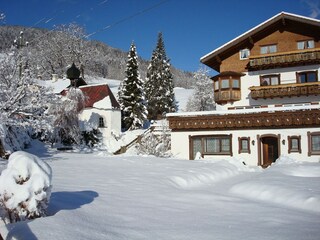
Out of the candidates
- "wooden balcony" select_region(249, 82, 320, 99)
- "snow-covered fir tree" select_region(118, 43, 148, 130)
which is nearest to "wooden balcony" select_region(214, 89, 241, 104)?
"wooden balcony" select_region(249, 82, 320, 99)

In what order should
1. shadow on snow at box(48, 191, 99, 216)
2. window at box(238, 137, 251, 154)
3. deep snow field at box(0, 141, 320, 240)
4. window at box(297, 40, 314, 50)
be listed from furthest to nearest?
1. window at box(297, 40, 314, 50)
2. window at box(238, 137, 251, 154)
3. shadow on snow at box(48, 191, 99, 216)
4. deep snow field at box(0, 141, 320, 240)

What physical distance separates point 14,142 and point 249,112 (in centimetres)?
1583

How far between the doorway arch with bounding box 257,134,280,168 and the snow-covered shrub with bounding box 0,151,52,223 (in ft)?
63.3

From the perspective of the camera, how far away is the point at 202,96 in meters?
56.0

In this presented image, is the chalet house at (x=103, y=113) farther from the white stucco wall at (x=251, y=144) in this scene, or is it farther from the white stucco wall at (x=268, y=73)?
the white stucco wall at (x=251, y=144)

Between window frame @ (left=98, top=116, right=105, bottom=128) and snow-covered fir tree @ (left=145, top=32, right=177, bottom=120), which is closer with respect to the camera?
window frame @ (left=98, top=116, right=105, bottom=128)

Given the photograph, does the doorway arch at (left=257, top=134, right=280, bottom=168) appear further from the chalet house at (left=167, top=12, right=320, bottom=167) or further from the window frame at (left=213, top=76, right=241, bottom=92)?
the window frame at (left=213, top=76, right=241, bottom=92)

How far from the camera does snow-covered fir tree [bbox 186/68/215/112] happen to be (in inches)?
2193

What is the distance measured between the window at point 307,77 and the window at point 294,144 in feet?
23.9

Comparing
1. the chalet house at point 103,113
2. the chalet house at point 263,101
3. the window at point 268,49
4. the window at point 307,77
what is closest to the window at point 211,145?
the chalet house at point 263,101

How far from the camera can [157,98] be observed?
159ft

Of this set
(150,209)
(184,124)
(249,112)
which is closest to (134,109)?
(184,124)

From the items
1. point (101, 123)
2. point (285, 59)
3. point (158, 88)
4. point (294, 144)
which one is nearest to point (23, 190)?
point (294, 144)

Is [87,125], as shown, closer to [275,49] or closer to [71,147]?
[71,147]
